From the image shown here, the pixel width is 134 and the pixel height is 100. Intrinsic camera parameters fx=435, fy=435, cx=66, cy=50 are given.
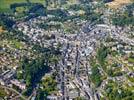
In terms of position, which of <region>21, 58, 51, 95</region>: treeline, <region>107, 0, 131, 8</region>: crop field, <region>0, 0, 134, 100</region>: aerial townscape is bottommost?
<region>107, 0, 131, 8</region>: crop field

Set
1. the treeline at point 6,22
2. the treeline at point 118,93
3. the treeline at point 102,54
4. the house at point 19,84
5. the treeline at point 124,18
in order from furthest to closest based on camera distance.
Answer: the treeline at point 124,18, the treeline at point 6,22, the treeline at point 102,54, the house at point 19,84, the treeline at point 118,93

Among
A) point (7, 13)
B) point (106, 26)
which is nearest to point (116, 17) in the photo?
point (106, 26)

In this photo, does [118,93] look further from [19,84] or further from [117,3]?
[117,3]

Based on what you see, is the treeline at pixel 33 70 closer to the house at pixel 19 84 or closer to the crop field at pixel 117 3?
the house at pixel 19 84

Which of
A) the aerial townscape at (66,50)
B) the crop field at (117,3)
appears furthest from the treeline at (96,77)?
the crop field at (117,3)

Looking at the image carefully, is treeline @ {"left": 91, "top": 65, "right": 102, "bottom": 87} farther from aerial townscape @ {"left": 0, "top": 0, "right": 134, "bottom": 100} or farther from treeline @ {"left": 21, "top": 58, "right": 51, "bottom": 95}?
treeline @ {"left": 21, "top": 58, "right": 51, "bottom": 95}

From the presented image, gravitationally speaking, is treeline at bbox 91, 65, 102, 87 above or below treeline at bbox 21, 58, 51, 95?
below

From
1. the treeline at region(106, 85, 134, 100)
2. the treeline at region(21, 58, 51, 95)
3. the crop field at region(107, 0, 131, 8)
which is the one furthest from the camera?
the crop field at region(107, 0, 131, 8)

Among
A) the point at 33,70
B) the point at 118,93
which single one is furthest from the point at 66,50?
the point at 118,93

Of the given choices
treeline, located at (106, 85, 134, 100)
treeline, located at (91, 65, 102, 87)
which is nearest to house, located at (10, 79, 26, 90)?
treeline, located at (91, 65, 102, 87)

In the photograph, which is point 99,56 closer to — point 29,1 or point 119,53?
point 119,53
